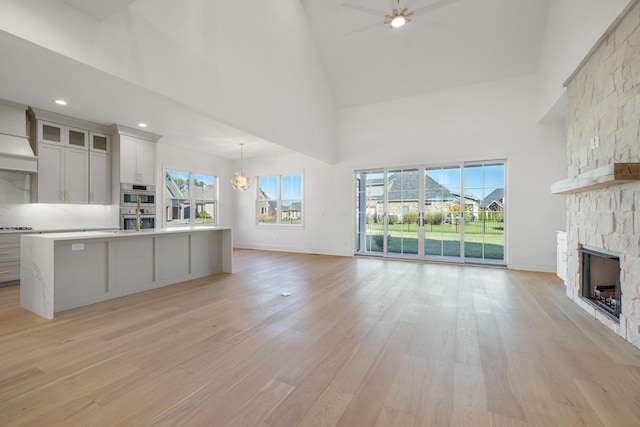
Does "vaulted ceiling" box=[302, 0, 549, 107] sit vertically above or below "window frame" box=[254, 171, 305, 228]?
above

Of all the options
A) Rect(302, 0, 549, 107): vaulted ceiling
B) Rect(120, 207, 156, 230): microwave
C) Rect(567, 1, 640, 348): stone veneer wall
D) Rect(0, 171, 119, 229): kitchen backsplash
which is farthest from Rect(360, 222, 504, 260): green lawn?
Rect(0, 171, 119, 229): kitchen backsplash

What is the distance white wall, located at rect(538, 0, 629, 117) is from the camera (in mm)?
3027

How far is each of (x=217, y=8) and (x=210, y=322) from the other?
13.7ft

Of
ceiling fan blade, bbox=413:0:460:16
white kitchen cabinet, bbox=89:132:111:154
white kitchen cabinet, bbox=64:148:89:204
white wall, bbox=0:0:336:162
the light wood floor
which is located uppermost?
ceiling fan blade, bbox=413:0:460:16

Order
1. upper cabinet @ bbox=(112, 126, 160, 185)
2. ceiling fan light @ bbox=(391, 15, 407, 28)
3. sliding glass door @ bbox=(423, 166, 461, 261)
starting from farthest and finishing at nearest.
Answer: sliding glass door @ bbox=(423, 166, 461, 261), upper cabinet @ bbox=(112, 126, 160, 185), ceiling fan light @ bbox=(391, 15, 407, 28)

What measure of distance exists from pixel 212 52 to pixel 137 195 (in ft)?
12.7

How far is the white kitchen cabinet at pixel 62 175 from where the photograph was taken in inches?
193

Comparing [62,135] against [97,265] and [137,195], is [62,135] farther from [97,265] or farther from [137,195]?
[97,265]

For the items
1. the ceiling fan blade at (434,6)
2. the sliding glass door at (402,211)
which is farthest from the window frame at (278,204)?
the ceiling fan blade at (434,6)

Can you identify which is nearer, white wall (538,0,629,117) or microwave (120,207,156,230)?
white wall (538,0,629,117)

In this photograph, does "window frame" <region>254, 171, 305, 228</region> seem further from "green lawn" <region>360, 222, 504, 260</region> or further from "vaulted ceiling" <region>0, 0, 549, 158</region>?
"green lawn" <region>360, 222, 504, 260</region>

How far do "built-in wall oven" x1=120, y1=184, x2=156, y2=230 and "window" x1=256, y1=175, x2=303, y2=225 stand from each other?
323 cm

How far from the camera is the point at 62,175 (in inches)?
203

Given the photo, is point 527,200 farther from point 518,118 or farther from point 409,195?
point 409,195
